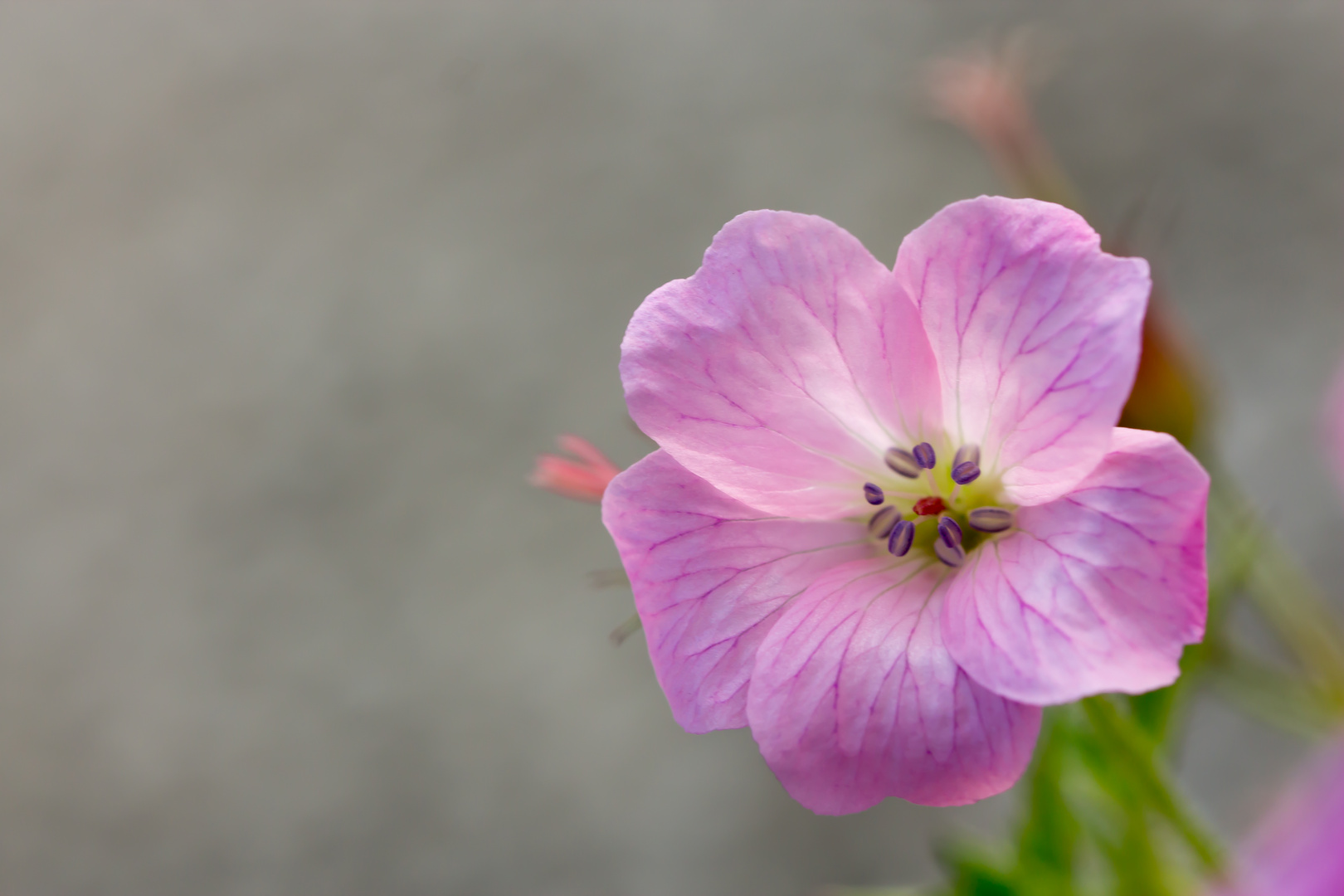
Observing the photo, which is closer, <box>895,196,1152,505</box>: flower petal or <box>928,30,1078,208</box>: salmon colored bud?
<box>895,196,1152,505</box>: flower petal

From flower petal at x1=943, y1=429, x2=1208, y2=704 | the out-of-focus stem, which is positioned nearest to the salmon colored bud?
the out-of-focus stem

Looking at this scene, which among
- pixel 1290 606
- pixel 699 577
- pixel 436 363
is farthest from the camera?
pixel 436 363

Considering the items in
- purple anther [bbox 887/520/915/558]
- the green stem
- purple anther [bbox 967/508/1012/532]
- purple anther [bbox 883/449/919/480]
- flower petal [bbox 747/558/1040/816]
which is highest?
purple anther [bbox 883/449/919/480]

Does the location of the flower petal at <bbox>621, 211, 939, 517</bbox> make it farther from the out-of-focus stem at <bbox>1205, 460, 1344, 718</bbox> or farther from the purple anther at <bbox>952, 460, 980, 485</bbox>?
the out-of-focus stem at <bbox>1205, 460, 1344, 718</bbox>

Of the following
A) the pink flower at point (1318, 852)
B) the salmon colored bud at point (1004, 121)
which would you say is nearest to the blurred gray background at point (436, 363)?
Result: the salmon colored bud at point (1004, 121)

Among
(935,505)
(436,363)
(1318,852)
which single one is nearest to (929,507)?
(935,505)

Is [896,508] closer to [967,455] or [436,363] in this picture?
[967,455]

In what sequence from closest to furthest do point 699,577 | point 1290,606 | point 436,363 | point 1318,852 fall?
point 1318,852
point 699,577
point 1290,606
point 436,363

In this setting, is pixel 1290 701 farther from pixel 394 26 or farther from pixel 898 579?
pixel 394 26
